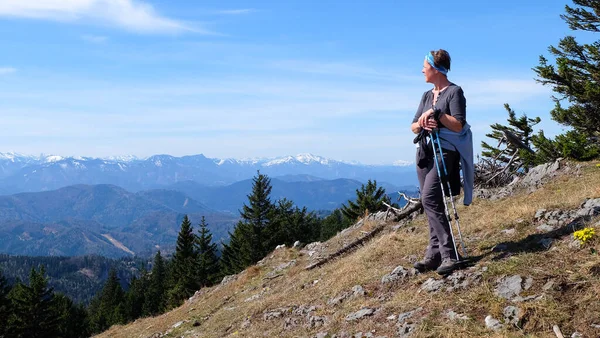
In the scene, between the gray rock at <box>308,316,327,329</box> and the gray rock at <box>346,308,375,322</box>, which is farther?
the gray rock at <box>308,316,327,329</box>

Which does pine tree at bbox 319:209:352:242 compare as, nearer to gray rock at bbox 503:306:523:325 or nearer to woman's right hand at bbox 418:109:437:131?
woman's right hand at bbox 418:109:437:131

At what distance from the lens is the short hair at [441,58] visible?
612cm

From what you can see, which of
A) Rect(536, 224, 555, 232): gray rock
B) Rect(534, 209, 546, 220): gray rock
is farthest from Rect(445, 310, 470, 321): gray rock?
Rect(534, 209, 546, 220): gray rock

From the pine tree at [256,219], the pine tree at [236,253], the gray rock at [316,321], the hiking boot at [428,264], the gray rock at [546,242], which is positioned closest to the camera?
the gray rock at [546,242]

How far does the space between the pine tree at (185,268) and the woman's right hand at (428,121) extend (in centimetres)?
5057

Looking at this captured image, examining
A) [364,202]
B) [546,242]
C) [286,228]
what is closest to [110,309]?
[286,228]

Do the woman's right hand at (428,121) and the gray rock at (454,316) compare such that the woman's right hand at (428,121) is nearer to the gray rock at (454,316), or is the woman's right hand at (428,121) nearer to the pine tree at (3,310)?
the gray rock at (454,316)

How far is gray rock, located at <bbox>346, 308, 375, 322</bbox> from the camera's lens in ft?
20.1

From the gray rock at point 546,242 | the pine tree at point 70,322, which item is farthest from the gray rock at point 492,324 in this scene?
the pine tree at point 70,322

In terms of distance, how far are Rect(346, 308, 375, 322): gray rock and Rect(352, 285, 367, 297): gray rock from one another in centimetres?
85

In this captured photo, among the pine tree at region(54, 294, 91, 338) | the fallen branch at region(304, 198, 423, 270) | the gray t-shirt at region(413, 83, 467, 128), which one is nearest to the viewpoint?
the gray t-shirt at region(413, 83, 467, 128)

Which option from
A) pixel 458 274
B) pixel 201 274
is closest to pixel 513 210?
pixel 458 274

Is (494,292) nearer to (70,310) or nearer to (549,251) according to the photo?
(549,251)

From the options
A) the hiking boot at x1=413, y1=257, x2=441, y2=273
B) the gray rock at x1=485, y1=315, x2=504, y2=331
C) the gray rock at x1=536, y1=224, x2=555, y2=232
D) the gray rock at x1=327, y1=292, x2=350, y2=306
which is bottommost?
the gray rock at x1=327, y1=292, x2=350, y2=306
